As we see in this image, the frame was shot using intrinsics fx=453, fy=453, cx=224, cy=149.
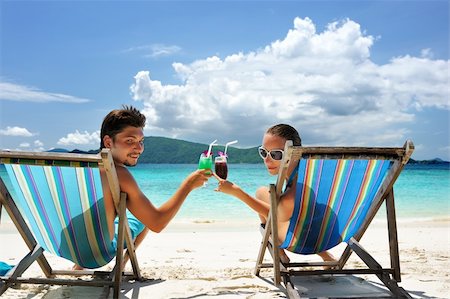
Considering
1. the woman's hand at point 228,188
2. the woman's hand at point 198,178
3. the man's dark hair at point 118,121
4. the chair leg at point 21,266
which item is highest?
the man's dark hair at point 118,121

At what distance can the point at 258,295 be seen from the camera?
3.06 meters

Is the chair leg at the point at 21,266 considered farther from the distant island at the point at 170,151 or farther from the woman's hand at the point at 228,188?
the distant island at the point at 170,151

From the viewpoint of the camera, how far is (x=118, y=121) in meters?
3.13

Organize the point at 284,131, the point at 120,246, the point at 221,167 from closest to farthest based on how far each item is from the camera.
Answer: the point at 120,246 → the point at 221,167 → the point at 284,131

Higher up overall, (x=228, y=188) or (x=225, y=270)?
(x=228, y=188)

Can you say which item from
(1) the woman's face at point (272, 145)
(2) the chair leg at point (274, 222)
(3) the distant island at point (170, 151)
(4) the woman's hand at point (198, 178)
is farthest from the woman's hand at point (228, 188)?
(3) the distant island at point (170, 151)

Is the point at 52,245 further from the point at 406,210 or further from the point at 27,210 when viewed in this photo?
the point at 406,210

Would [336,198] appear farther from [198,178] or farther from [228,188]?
[198,178]

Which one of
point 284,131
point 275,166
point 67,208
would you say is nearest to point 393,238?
point 275,166

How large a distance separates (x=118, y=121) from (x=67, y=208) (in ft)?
2.23

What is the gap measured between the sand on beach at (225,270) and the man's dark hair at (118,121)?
1.13 m

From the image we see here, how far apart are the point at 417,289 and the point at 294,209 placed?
1136 mm

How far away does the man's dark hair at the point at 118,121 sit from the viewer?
3.13m

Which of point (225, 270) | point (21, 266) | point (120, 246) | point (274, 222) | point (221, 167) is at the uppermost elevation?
point (221, 167)
